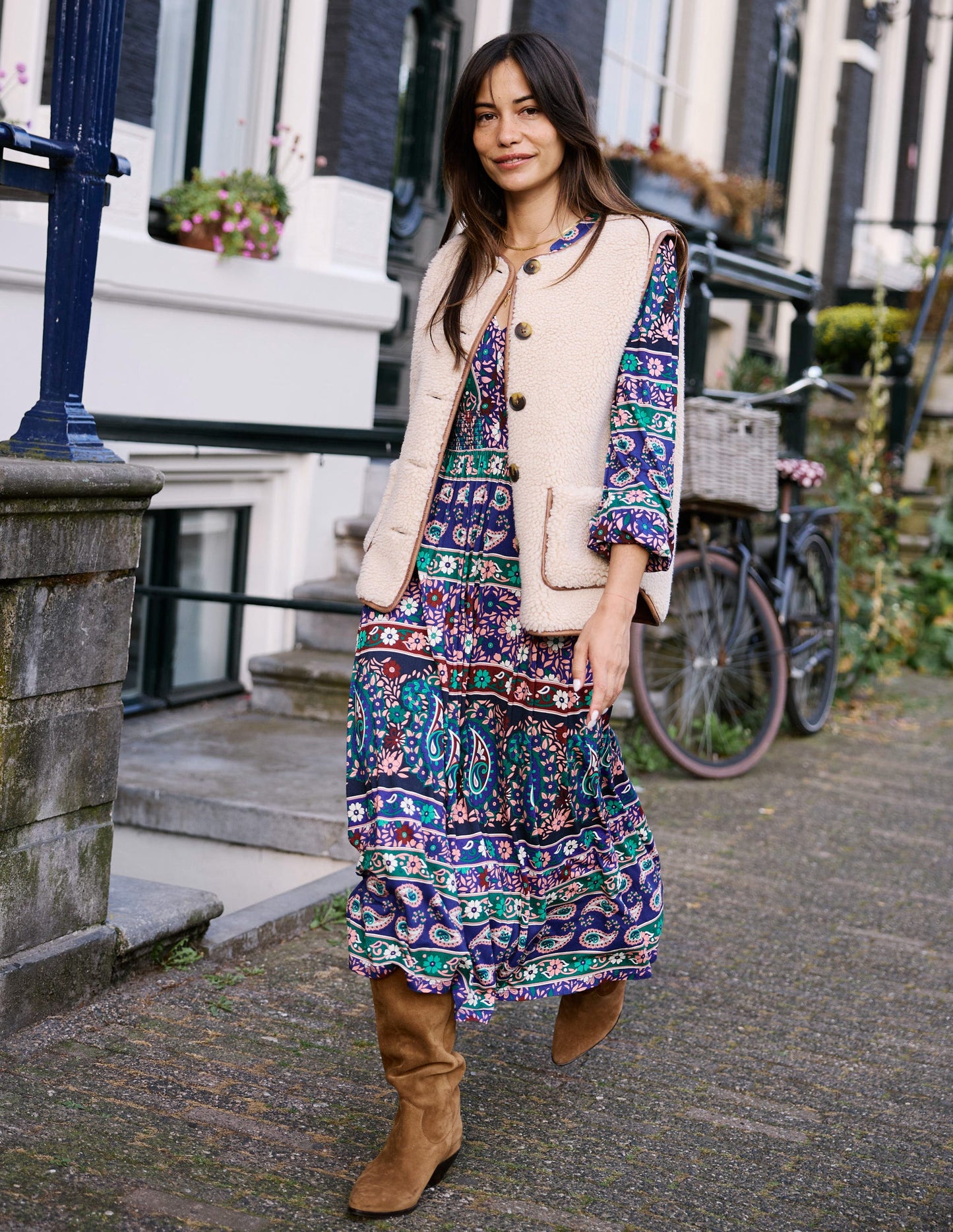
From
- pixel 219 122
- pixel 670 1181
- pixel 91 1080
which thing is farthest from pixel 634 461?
pixel 219 122

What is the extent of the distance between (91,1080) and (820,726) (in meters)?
4.17

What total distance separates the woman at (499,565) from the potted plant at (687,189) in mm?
5826

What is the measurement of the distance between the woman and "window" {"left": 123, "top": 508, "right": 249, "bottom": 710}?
315 centimetres

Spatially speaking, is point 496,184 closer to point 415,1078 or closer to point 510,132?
point 510,132

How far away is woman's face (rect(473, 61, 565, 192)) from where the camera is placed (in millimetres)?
2381

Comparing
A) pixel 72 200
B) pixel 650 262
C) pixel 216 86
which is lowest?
pixel 650 262

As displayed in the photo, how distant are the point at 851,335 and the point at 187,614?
5.56m

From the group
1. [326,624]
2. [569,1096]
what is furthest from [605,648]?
[326,624]

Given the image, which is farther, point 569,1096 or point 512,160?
point 569,1096

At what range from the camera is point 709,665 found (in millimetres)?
5430

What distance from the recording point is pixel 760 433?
5289mm

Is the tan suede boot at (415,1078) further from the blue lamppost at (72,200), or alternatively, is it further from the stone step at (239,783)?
the stone step at (239,783)

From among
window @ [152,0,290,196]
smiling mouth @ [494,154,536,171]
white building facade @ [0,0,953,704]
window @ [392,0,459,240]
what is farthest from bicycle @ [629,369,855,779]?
smiling mouth @ [494,154,536,171]

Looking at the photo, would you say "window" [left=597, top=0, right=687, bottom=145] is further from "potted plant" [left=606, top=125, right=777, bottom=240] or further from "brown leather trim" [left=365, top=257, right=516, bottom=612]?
"brown leather trim" [left=365, top=257, right=516, bottom=612]
